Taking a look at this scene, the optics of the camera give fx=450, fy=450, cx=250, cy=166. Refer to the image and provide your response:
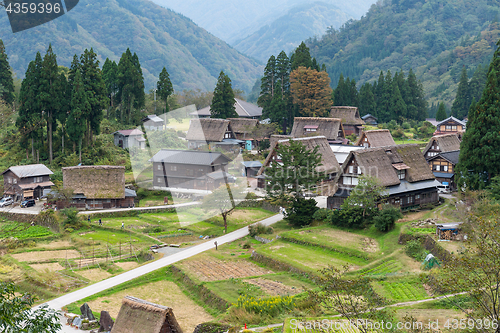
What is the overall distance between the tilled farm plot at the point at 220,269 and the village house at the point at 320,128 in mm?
27572

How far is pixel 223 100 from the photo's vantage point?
194 ft

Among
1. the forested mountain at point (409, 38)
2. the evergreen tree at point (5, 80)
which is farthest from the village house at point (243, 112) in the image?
the forested mountain at point (409, 38)

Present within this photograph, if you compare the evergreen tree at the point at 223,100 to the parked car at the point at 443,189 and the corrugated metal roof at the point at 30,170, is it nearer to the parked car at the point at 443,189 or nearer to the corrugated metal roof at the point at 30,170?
the corrugated metal roof at the point at 30,170

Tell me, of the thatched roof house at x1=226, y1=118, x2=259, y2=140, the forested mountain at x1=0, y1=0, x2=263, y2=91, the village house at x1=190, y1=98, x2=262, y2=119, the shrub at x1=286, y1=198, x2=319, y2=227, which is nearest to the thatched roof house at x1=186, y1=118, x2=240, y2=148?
the thatched roof house at x1=226, y1=118, x2=259, y2=140

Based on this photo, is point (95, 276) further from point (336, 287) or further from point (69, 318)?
point (336, 287)

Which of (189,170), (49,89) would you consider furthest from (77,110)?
(189,170)

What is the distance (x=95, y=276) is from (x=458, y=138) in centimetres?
3590

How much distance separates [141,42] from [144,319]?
123m

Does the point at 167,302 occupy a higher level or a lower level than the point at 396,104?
lower

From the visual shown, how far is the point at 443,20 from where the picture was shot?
12788 cm

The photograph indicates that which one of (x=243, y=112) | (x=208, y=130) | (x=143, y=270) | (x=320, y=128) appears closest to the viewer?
(x=143, y=270)

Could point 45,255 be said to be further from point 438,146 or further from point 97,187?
point 438,146

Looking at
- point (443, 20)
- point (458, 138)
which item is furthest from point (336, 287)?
point (443, 20)

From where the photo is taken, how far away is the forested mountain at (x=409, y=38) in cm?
10738
